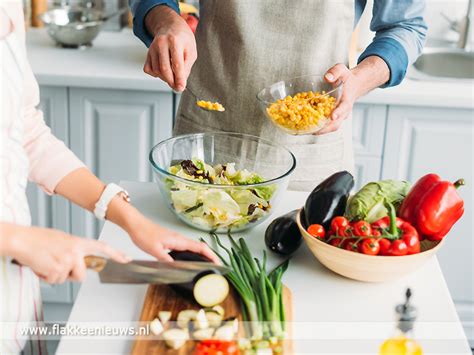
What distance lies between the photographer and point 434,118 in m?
2.46

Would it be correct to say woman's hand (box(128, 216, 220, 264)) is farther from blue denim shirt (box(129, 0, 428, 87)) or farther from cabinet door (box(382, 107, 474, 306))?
cabinet door (box(382, 107, 474, 306))

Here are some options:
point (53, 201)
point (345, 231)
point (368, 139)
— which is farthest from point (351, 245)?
point (53, 201)

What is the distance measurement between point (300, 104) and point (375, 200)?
361mm

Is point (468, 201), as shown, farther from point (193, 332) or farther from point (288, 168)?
point (193, 332)

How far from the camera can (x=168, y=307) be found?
3.79ft

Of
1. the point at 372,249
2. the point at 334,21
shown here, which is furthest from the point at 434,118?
the point at 372,249

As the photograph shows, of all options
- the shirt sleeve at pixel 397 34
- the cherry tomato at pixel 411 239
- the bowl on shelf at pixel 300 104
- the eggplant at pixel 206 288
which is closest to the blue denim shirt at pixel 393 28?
the shirt sleeve at pixel 397 34

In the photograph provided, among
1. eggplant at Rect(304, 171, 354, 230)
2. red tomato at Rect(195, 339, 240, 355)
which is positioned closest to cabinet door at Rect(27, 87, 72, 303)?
eggplant at Rect(304, 171, 354, 230)

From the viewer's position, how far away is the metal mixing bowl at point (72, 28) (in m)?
2.61

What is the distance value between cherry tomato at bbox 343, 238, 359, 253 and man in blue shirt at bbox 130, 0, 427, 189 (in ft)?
1.55

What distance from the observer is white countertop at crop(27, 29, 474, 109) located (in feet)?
7.86

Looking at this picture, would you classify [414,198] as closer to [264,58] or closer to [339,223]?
[339,223]

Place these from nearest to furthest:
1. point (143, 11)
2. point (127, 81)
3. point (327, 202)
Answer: point (327, 202) < point (143, 11) < point (127, 81)

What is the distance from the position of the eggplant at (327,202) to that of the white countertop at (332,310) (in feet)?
0.28
